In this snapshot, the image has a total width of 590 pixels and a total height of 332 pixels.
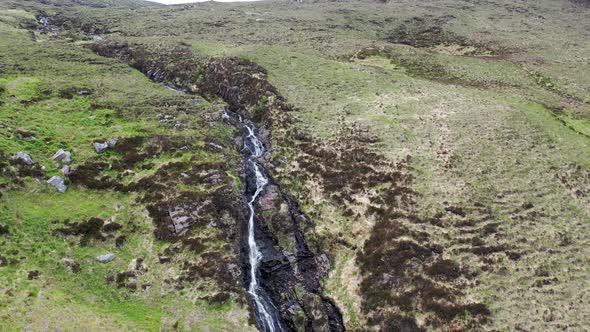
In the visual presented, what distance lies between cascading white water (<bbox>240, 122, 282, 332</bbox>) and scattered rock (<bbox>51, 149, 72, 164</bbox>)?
18826 mm

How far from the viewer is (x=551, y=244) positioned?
3303 cm

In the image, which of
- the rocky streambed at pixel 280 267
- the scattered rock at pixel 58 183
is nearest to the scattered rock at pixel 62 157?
the scattered rock at pixel 58 183

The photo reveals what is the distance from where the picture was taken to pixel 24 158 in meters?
37.4

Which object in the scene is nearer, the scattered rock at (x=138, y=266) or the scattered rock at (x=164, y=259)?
the scattered rock at (x=138, y=266)

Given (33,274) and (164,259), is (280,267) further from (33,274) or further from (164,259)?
(33,274)

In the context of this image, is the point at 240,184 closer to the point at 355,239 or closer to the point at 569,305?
the point at 355,239

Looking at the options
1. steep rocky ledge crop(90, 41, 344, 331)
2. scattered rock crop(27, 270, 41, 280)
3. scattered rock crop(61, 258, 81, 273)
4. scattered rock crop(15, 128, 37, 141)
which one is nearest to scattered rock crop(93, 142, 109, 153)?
scattered rock crop(15, 128, 37, 141)

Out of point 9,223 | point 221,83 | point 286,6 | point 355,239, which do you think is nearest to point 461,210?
point 355,239

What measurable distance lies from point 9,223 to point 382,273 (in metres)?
29.8

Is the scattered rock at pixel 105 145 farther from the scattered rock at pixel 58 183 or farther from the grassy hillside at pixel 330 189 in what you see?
the scattered rock at pixel 58 183

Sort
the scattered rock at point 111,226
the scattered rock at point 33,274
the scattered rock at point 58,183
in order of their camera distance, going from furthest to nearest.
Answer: the scattered rock at point 58,183, the scattered rock at point 111,226, the scattered rock at point 33,274

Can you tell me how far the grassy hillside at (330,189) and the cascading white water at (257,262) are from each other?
144 centimetres

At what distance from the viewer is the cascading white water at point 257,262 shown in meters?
29.8

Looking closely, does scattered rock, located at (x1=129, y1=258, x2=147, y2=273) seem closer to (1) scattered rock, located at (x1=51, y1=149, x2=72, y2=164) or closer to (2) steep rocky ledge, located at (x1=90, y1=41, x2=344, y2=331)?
(2) steep rocky ledge, located at (x1=90, y1=41, x2=344, y2=331)
